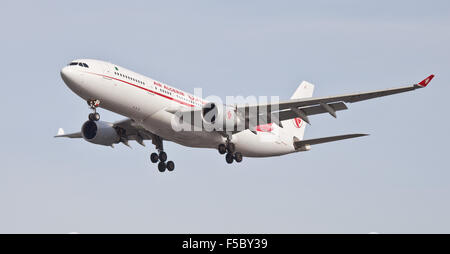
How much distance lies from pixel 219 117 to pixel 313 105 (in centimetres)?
624

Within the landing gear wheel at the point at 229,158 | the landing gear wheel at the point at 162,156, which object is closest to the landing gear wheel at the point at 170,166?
the landing gear wheel at the point at 162,156

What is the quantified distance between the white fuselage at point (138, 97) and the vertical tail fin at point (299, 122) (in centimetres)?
720

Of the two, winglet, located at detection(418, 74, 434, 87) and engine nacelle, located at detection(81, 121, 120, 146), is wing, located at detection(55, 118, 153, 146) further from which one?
winglet, located at detection(418, 74, 434, 87)

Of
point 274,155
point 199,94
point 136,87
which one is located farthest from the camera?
point 274,155

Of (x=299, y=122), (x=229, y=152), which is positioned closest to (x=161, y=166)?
(x=229, y=152)

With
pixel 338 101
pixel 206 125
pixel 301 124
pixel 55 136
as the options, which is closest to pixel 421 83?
pixel 338 101

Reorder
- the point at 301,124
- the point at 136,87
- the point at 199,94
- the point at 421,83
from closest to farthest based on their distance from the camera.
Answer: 1. the point at 421,83
2. the point at 136,87
3. the point at 199,94
4. the point at 301,124

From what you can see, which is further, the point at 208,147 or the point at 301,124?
the point at 301,124

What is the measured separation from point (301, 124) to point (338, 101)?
13519mm

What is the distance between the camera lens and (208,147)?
178 ft

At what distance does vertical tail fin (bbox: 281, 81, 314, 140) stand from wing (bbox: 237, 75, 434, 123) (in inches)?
287

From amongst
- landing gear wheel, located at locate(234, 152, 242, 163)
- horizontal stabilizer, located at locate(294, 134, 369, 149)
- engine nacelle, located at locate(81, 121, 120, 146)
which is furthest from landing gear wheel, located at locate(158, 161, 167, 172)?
horizontal stabilizer, located at locate(294, 134, 369, 149)

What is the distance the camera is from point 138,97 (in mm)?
47438

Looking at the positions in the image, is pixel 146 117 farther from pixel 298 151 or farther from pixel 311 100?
pixel 298 151
